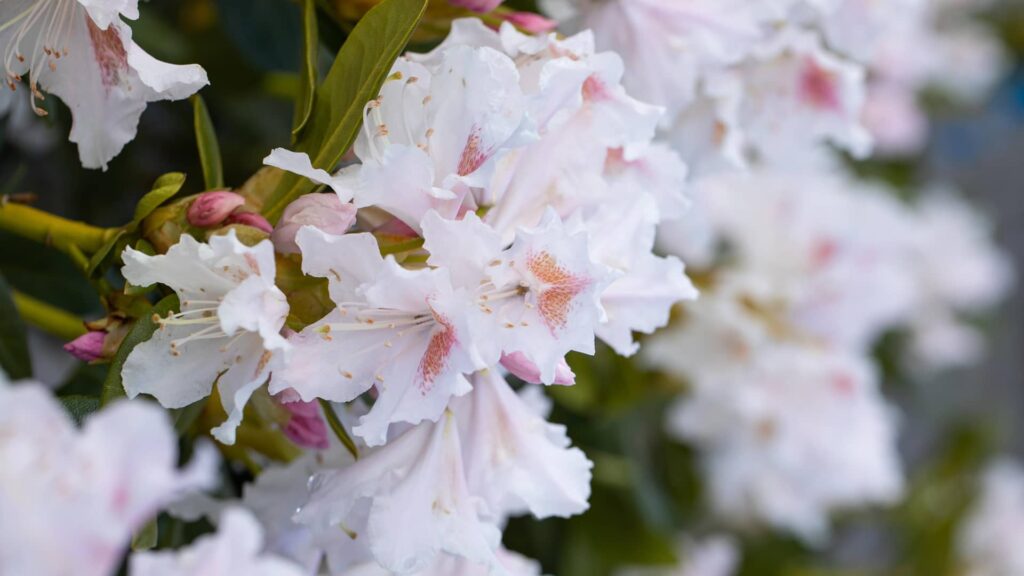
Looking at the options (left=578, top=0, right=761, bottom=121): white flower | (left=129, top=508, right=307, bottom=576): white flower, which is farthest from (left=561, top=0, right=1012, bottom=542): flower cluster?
(left=129, top=508, right=307, bottom=576): white flower

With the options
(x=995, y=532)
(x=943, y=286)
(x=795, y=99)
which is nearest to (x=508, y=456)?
(x=795, y=99)

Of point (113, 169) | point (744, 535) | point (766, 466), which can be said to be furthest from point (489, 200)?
point (744, 535)

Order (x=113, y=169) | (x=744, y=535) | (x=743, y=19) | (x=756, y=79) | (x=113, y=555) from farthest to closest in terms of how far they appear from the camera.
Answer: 1. (x=744, y=535)
2. (x=113, y=169)
3. (x=756, y=79)
4. (x=743, y=19)
5. (x=113, y=555)

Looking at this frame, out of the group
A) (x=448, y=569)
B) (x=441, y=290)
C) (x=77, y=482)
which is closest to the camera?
(x=77, y=482)

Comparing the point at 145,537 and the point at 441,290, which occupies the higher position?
the point at 441,290

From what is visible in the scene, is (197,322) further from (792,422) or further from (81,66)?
(792,422)

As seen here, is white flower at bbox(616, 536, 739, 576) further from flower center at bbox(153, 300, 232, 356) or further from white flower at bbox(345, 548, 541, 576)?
flower center at bbox(153, 300, 232, 356)

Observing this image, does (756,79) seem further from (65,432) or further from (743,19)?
(65,432)
